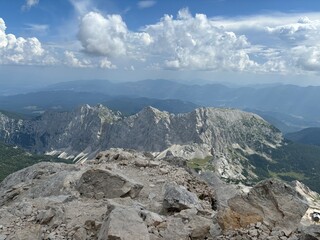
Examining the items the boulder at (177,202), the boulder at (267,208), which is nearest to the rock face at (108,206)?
the boulder at (177,202)

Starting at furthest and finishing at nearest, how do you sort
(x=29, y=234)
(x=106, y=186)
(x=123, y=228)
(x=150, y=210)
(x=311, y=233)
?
(x=106, y=186), (x=150, y=210), (x=29, y=234), (x=123, y=228), (x=311, y=233)

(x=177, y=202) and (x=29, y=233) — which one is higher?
(x=177, y=202)

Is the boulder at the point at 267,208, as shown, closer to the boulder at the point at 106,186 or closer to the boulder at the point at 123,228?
the boulder at the point at 123,228

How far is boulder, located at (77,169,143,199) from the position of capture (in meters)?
30.0

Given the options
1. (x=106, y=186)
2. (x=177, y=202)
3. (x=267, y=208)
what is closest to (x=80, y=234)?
(x=177, y=202)

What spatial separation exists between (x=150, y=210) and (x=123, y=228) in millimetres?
8617

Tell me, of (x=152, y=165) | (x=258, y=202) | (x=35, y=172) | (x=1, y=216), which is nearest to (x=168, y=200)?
(x=258, y=202)

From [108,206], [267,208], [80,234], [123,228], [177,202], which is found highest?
[267,208]

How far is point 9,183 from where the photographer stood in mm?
46094

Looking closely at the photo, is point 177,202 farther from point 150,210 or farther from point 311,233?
point 311,233

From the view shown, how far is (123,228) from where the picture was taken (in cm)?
1847

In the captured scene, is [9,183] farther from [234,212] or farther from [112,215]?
[234,212]

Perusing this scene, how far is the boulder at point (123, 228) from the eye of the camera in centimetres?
1792

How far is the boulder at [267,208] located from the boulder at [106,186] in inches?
433
